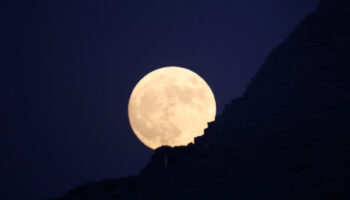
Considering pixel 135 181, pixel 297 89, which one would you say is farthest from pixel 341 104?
pixel 135 181

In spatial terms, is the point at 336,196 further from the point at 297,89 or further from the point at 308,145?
the point at 297,89

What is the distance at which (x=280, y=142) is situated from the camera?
13.9 m

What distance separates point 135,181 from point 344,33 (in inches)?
628

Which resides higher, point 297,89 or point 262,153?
point 297,89

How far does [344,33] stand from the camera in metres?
22.7

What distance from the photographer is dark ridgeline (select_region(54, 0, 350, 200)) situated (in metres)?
11.0

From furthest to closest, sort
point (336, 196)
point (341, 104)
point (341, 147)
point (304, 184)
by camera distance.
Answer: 1. point (341, 104)
2. point (341, 147)
3. point (304, 184)
4. point (336, 196)

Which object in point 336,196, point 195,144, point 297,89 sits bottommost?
point 336,196

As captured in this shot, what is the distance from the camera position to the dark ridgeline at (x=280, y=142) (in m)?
11.0

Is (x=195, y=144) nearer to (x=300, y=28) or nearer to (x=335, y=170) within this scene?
(x=335, y=170)

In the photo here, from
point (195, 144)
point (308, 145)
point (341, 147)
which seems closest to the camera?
point (341, 147)

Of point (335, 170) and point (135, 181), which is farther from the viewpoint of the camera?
point (135, 181)

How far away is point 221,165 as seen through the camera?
1339 cm

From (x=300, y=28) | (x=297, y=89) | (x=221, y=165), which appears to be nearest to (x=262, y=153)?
(x=221, y=165)
